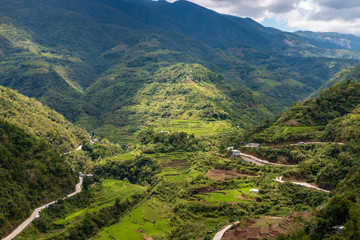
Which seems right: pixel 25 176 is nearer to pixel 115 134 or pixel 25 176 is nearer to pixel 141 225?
pixel 141 225

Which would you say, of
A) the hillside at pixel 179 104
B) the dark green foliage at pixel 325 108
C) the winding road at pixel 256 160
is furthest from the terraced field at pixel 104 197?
the dark green foliage at pixel 325 108

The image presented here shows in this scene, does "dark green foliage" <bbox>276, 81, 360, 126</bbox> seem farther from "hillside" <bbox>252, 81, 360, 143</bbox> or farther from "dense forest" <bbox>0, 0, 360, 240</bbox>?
"dense forest" <bbox>0, 0, 360, 240</bbox>

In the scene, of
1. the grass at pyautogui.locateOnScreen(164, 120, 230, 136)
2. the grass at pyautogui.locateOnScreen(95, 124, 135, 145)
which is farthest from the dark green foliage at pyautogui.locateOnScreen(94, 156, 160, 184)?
the grass at pyautogui.locateOnScreen(95, 124, 135, 145)

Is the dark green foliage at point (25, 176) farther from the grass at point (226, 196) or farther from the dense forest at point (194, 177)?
the grass at point (226, 196)

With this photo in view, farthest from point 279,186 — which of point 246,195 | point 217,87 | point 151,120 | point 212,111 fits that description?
point 217,87

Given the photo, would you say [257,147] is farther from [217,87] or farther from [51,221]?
[217,87]
